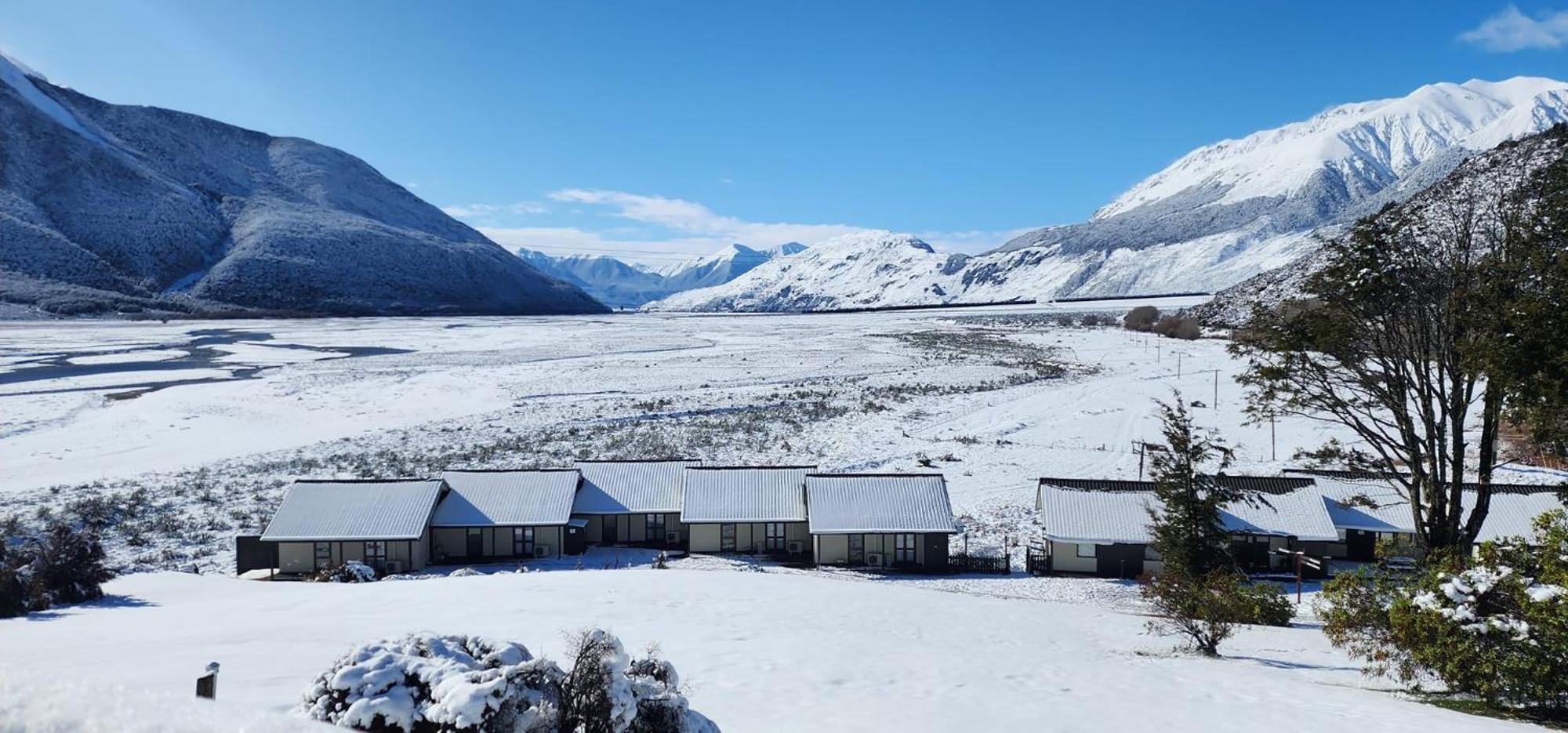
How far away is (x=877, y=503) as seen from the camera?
32469 mm

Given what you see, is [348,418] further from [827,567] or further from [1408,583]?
[1408,583]

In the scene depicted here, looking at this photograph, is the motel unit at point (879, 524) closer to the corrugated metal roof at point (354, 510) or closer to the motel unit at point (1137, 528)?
the motel unit at point (1137, 528)

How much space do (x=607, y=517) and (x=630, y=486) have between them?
5.28 feet

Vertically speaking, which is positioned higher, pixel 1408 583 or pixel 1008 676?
pixel 1408 583

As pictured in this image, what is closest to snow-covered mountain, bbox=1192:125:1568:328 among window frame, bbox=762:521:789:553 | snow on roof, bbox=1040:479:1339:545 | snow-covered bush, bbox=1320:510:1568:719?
snow on roof, bbox=1040:479:1339:545

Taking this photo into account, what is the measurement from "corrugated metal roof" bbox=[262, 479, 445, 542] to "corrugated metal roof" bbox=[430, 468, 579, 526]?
955 mm

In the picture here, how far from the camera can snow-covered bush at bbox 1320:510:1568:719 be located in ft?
38.4

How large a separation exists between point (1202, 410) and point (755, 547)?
42.2 m

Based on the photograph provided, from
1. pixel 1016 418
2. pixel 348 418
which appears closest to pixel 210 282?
pixel 348 418

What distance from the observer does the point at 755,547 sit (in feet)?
109

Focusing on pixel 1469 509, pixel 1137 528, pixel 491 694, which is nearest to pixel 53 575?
pixel 491 694

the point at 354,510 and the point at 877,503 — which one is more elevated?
the point at 877,503

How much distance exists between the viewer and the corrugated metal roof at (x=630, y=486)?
3406cm

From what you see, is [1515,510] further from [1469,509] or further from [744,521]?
[744,521]
